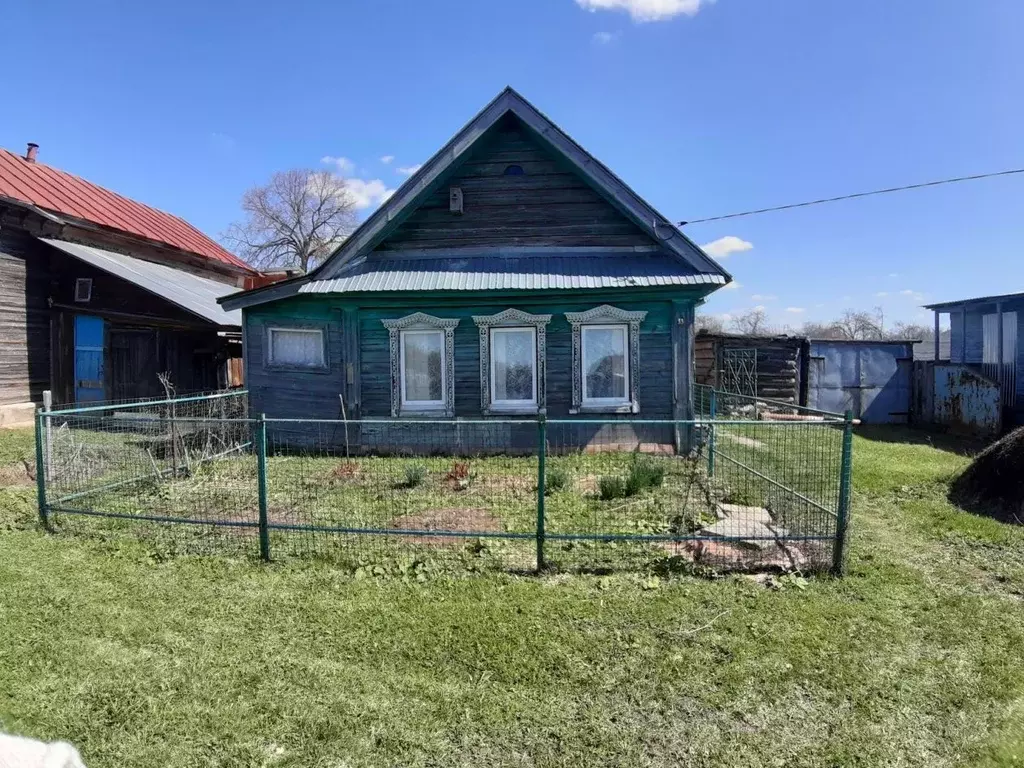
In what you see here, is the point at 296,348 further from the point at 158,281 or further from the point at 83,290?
the point at 83,290

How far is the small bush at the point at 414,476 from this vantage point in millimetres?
7617

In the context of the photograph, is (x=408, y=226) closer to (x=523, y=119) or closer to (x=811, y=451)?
(x=523, y=119)

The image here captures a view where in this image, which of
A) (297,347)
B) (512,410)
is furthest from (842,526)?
(297,347)

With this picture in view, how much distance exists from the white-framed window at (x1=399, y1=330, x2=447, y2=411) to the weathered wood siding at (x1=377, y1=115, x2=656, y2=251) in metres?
2.12

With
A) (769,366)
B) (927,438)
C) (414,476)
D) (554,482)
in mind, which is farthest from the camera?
(769,366)

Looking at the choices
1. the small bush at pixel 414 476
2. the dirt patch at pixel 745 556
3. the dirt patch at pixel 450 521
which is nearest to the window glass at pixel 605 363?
the small bush at pixel 414 476

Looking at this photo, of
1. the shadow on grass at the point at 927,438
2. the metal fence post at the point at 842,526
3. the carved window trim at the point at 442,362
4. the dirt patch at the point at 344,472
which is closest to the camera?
the metal fence post at the point at 842,526

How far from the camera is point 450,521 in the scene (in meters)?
6.66

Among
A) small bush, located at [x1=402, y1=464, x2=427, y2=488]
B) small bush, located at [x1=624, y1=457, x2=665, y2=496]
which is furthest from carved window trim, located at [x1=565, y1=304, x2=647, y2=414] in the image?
small bush, located at [x1=402, y1=464, x2=427, y2=488]

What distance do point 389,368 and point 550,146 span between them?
5.24 meters

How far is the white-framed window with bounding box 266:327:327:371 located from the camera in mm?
11539

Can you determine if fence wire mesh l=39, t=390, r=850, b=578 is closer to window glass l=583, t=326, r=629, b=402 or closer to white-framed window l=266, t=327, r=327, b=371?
window glass l=583, t=326, r=629, b=402

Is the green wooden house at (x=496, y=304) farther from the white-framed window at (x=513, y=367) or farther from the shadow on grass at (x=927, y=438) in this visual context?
the shadow on grass at (x=927, y=438)

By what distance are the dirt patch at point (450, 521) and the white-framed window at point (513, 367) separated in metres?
4.39
